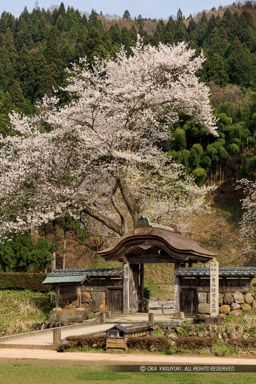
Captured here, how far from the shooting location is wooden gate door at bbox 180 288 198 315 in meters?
20.8

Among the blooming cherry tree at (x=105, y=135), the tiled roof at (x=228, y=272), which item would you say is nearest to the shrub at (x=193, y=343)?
the tiled roof at (x=228, y=272)

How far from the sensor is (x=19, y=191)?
26000 mm

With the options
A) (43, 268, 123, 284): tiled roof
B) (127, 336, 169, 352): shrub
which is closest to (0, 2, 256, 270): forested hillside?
(43, 268, 123, 284): tiled roof

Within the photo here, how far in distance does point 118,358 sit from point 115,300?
9.14 metres

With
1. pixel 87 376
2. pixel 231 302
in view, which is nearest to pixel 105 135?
pixel 231 302

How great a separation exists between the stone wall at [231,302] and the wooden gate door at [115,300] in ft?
10.5

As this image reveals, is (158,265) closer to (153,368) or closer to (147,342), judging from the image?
(147,342)

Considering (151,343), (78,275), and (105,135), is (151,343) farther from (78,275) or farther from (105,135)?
(105,135)

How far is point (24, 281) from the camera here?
1110 inches

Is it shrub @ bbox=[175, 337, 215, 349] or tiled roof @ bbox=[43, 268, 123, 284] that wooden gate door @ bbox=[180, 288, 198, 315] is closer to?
tiled roof @ bbox=[43, 268, 123, 284]

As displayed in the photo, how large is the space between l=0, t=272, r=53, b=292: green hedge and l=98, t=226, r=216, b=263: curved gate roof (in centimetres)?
699

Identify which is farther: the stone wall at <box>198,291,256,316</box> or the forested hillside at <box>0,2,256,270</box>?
the forested hillside at <box>0,2,256,270</box>

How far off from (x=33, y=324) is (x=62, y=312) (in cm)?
111

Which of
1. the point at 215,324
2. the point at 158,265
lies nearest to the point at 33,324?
the point at 215,324
